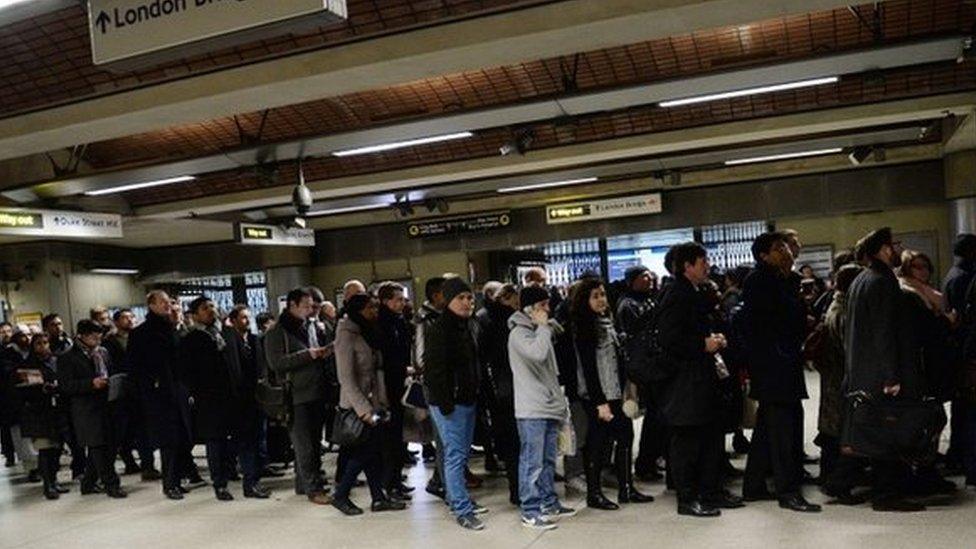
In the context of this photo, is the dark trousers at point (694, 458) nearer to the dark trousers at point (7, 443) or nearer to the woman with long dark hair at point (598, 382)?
the woman with long dark hair at point (598, 382)

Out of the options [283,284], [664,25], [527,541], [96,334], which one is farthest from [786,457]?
[283,284]

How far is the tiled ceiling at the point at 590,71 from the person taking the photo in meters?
5.57

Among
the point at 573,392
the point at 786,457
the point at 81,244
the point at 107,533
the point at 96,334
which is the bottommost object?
the point at 107,533

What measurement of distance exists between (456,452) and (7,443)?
6.02 meters

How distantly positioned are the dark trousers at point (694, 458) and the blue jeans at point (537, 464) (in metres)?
0.71

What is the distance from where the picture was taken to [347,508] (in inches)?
202

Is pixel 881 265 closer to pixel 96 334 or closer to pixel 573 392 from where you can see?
pixel 573 392

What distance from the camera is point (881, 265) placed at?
4.10 metres

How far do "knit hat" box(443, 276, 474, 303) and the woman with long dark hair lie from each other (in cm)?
68

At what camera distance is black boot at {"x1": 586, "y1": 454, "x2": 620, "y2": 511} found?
4723 millimetres

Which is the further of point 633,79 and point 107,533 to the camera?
point 633,79

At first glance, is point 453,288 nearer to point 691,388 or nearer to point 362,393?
point 362,393

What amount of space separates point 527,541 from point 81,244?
39.7 ft

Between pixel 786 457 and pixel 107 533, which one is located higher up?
pixel 786 457
